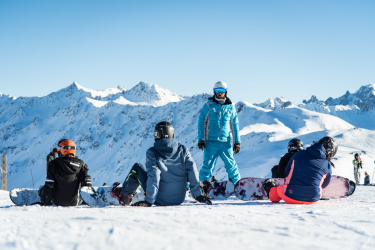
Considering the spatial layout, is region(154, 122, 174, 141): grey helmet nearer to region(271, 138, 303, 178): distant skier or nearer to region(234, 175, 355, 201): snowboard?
region(234, 175, 355, 201): snowboard

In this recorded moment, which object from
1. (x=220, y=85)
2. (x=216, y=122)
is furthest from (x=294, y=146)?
(x=220, y=85)

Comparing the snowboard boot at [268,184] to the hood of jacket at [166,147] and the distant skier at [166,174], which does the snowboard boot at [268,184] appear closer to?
the distant skier at [166,174]

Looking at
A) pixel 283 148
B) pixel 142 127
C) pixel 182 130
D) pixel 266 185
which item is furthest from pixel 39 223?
pixel 142 127

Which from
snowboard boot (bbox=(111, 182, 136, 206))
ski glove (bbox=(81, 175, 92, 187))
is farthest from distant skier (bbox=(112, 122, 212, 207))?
ski glove (bbox=(81, 175, 92, 187))

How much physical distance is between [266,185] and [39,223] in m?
3.03

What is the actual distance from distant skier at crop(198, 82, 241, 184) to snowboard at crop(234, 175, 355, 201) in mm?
1005

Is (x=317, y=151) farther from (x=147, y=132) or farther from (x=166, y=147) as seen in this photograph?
(x=147, y=132)

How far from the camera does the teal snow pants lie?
5680mm

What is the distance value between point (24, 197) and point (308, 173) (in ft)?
13.0

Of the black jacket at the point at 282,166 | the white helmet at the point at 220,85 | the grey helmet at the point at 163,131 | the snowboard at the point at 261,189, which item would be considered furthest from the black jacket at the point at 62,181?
the black jacket at the point at 282,166

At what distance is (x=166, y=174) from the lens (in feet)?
12.4

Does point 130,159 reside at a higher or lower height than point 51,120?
lower

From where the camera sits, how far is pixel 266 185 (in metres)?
4.32

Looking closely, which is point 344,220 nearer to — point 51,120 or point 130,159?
point 130,159
